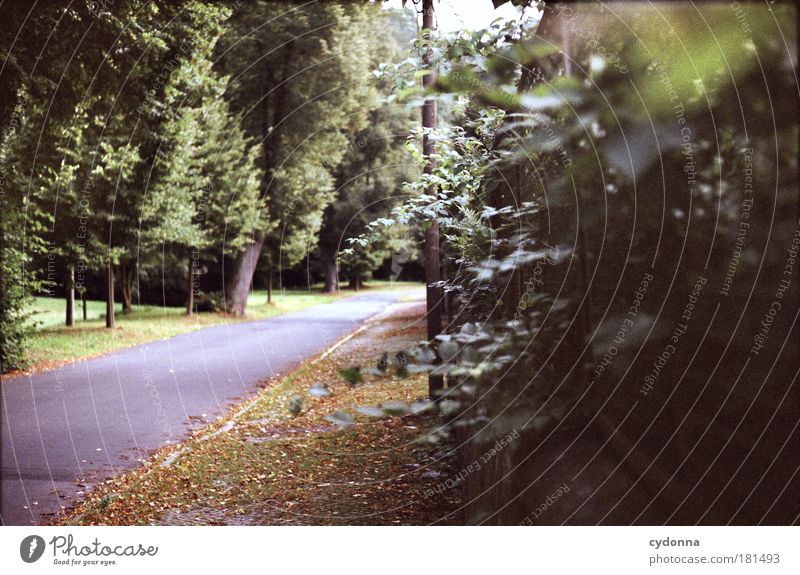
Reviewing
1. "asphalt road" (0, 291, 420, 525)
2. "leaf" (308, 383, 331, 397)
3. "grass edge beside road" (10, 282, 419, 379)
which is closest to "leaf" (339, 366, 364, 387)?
"leaf" (308, 383, 331, 397)

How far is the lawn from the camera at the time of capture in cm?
1117

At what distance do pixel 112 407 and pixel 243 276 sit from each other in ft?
47.4

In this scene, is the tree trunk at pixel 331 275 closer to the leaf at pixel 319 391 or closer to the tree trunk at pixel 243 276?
the tree trunk at pixel 243 276

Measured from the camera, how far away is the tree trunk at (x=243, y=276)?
70.1ft

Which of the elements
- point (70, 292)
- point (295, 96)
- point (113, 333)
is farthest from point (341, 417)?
point (295, 96)

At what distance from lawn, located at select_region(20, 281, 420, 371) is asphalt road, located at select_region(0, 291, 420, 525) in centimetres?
59

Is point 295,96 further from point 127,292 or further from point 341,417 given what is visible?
point 341,417

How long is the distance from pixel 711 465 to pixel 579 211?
25.2 inches

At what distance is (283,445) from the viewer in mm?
5676

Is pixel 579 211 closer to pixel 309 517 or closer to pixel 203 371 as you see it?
pixel 309 517

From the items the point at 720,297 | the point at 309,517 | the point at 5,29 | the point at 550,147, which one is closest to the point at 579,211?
the point at 550,147

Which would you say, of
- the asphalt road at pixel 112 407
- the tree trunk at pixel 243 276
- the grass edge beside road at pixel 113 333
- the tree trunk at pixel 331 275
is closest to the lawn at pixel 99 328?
the grass edge beside road at pixel 113 333

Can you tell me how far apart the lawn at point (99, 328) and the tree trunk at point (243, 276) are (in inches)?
18.7

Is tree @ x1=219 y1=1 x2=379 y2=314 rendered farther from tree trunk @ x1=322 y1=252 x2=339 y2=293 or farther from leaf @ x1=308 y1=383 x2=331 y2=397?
leaf @ x1=308 y1=383 x2=331 y2=397
